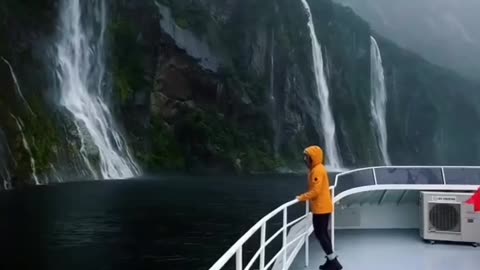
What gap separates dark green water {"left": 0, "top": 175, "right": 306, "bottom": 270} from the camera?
12.3 metres

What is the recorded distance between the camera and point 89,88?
40.0 m

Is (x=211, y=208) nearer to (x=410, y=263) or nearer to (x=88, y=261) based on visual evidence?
(x=88, y=261)

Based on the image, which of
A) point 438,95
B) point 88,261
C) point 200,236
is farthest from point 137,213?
point 438,95

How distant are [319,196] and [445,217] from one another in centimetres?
286

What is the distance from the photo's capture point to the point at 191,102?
50.8 m

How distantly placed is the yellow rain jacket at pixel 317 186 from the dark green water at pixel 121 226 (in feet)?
23.2

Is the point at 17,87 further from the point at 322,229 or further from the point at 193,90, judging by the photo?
the point at 322,229

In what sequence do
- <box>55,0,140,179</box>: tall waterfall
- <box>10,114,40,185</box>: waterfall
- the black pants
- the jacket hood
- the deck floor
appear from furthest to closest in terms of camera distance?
<box>55,0,140,179</box>: tall waterfall → <box>10,114,40,185</box>: waterfall → the deck floor → the black pants → the jacket hood

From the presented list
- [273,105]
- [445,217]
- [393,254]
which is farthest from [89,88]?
[393,254]

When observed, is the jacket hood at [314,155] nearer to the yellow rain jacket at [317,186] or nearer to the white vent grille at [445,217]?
the yellow rain jacket at [317,186]

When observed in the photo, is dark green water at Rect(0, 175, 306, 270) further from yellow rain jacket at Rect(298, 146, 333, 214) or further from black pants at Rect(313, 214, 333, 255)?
yellow rain jacket at Rect(298, 146, 333, 214)

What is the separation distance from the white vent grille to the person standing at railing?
2.54 metres

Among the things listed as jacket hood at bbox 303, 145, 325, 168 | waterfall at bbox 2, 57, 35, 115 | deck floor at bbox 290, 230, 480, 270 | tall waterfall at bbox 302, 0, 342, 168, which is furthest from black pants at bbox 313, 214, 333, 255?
tall waterfall at bbox 302, 0, 342, 168

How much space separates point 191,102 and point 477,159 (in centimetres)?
6948
